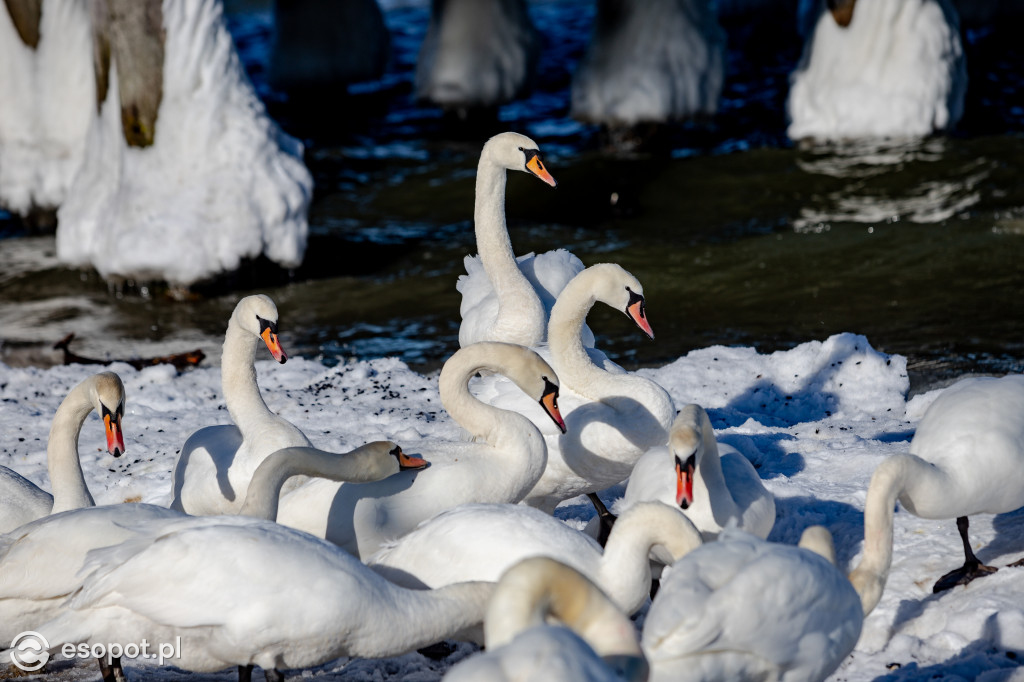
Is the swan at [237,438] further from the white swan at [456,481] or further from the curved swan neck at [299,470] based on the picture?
the curved swan neck at [299,470]

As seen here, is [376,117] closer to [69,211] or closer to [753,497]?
[69,211]

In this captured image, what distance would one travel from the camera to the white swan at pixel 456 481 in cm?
436

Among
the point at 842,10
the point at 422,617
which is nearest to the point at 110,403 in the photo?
the point at 422,617

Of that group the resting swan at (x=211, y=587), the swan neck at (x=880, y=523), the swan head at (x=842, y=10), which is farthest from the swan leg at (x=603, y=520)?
the swan head at (x=842, y=10)

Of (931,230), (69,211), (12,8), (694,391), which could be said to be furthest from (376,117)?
(694,391)

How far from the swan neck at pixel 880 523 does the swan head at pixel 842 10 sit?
10478mm

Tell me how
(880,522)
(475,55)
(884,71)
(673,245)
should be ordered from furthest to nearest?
(475,55)
(884,71)
(673,245)
(880,522)

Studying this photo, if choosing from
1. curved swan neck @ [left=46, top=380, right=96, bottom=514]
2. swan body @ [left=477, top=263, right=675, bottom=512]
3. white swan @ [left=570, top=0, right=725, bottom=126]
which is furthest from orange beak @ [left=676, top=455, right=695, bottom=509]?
white swan @ [left=570, top=0, right=725, bottom=126]

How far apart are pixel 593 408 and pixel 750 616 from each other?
69.1 inches

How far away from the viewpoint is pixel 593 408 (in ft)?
16.0

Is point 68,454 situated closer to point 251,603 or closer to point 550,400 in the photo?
point 251,603

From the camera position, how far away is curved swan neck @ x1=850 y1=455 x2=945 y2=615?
3680mm

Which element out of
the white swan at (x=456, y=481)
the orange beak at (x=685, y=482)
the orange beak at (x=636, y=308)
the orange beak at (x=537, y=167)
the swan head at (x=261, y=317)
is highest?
the orange beak at (x=537, y=167)

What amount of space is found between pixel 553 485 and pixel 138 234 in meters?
5.56
